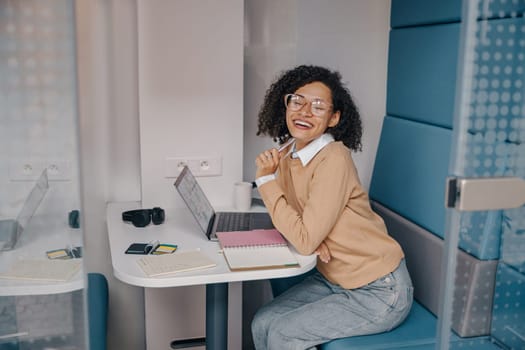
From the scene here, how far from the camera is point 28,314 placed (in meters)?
0.99

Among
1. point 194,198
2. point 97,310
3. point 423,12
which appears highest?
point 423,12

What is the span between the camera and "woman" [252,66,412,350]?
1804 mm

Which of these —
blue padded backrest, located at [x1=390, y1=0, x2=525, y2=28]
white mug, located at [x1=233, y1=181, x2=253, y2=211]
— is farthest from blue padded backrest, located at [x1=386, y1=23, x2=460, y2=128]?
white mug, located at [x1=233, y1=181, x2=253, y2=211]

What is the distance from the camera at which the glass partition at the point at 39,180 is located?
887mm

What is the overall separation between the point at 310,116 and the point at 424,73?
0.52 meters

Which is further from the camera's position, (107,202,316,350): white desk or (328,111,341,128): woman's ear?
(328,111,341,128): woman's ear

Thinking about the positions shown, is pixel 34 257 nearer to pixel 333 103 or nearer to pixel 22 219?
pixel 22 219

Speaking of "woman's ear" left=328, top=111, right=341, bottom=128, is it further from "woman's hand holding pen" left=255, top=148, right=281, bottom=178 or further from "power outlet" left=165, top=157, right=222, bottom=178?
"power outlet" left=165, top=157, right=222, bottom=178

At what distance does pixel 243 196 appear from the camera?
223 cm

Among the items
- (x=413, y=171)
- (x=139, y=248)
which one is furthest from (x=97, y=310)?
(x=413, y=171)

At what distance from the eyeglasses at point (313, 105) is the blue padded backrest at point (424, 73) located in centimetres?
40

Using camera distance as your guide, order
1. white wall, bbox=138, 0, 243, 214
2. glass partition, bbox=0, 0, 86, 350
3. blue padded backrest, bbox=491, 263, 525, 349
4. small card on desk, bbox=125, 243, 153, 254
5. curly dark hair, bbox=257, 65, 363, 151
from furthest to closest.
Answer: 1. white wall, bbox=138, 0, 243, 214
2. curly dark hair, bbox=257, 65, 363, 151
3. small card on desk, bbox=125, 243, 153, 254
4. blue padded backrest, bbox=491, 263, 525, 349
5. glass partition, bbox=0, 0, 86, 350

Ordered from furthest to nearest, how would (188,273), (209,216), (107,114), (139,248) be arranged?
1. (107,114)
2. (209,216)
3. (139,248)
4. (188,273)

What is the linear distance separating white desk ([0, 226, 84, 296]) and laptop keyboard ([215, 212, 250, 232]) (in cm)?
100
